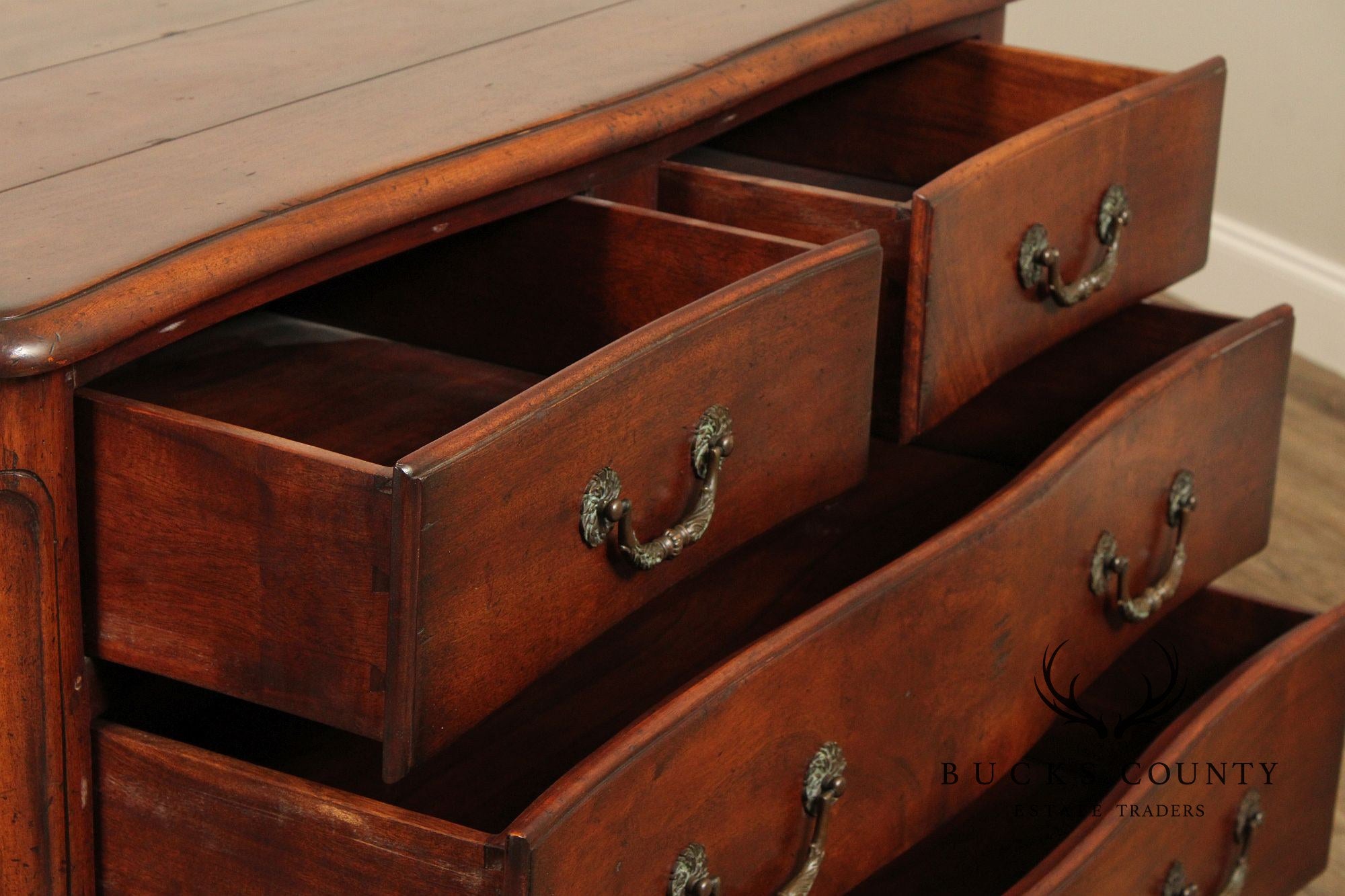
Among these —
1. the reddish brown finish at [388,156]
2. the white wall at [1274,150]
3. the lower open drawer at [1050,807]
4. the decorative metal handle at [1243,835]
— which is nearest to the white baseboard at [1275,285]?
the white wall at [1274,150]

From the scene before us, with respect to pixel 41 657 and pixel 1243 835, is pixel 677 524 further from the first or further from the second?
pixel 1243 835

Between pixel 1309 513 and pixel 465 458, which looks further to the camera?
pixel 1309 513

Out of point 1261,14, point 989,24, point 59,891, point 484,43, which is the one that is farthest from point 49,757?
point 1261,14

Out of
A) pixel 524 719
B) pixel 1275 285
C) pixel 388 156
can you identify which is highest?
pixel 388 156

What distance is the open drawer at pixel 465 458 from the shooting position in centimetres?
60

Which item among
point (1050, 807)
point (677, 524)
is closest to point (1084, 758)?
point (1050, 807)

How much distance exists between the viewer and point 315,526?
1.94 feet

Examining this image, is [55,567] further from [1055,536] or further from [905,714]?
[1055,536]

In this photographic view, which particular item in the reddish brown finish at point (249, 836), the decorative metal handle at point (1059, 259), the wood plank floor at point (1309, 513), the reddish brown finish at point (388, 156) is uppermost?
the reddish brown finish at point (388, 156)

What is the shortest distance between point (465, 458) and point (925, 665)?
0.33 metres

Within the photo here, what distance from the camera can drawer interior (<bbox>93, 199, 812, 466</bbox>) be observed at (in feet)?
2.69

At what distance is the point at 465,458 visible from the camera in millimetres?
587

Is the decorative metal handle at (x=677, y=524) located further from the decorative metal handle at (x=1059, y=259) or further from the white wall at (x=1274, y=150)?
the white wall at (x=1274, y=150)

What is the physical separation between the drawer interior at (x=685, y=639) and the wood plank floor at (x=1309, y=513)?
37cm
